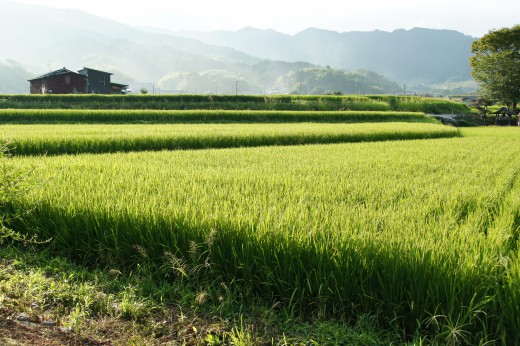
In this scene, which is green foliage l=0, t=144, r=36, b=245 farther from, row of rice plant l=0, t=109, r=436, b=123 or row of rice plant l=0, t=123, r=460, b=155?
row of rice plant l=0, t=109, r=436, b=123

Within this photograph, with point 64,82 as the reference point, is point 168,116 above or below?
below

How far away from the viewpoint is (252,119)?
23.2 meters

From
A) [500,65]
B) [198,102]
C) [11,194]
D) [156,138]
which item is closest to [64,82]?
[198,102]

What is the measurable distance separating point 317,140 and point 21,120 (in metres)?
15.2

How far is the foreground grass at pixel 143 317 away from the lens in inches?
91.4

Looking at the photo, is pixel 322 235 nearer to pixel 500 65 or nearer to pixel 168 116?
pixel 168 116

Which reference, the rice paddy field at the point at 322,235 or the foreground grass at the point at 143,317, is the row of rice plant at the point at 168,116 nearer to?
the rice paddy field at the point at 322,235

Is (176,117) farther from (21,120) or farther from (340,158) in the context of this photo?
(340,158)

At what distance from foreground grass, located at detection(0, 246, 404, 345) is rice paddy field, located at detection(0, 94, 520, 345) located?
0.14 m

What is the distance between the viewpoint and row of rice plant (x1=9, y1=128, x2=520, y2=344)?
2.31 metres

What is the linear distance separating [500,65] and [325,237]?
45511 millimetres

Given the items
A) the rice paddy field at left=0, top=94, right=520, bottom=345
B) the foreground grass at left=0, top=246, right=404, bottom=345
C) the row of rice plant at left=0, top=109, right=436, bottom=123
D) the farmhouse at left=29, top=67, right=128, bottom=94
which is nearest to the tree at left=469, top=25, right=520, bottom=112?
the row of rice plant at left=0, top=109, right=436, bottom=123

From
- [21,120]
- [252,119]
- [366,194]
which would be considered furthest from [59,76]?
[366,194]

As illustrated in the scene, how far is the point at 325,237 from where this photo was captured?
2742mm
